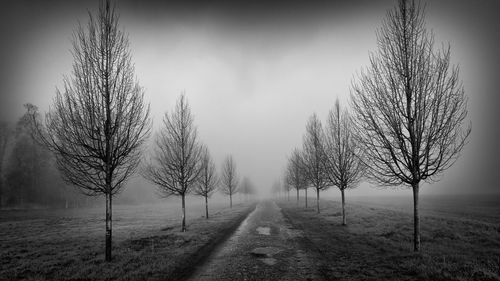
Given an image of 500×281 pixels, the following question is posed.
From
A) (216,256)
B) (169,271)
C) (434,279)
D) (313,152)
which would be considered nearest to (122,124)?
(169,271)

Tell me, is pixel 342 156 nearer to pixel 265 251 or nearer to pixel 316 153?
pixel 316 153

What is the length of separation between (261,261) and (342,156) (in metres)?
14.7

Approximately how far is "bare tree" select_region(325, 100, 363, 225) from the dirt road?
885 centimetres

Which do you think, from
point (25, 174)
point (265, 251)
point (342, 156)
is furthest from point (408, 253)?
point (25, 174)

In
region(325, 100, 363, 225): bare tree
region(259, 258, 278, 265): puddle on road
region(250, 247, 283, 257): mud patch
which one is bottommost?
region(250, 247, 283, 257): mud patch

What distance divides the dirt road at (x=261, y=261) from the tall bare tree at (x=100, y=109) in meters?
5.06

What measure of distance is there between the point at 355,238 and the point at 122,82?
50.4 ft

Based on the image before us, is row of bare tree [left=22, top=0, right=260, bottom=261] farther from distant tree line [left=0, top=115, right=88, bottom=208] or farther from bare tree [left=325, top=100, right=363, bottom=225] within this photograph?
distant tree line [left=0, top=115, right=88, bottom=208]

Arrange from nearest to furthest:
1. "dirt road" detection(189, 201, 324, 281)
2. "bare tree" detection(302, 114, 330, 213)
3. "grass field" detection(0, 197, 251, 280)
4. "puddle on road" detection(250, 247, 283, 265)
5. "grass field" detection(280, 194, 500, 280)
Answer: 1. "grass field" detection(280, 194, 500, 280)
2. "dirt road" detection(189, 201, 324, 281)
3. "grass field" detection(0, 197, 251, 280)
4. "puddle on road" detection(250, 247, 283, 265)
5. "bare tree" detection(302, 114, 330, 213)

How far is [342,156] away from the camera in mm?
21844

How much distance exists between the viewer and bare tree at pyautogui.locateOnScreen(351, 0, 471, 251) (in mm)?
9852

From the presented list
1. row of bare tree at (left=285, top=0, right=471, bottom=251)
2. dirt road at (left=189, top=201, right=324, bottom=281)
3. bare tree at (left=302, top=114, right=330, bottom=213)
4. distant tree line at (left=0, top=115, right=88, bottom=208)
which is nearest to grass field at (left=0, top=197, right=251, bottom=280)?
dirt road at (left=189, top=201, right=324, bottom=281)

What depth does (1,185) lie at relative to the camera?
43.1 metres

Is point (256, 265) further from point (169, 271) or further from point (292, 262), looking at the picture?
point (169, 271)
